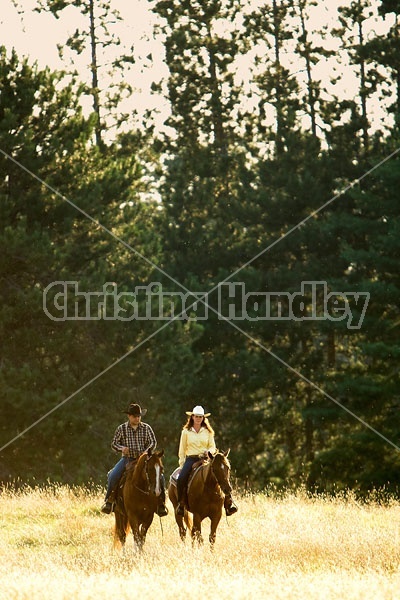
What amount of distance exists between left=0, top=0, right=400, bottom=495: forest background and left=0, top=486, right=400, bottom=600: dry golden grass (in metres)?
10.4

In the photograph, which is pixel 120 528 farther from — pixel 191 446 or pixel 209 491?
pixel 191 446

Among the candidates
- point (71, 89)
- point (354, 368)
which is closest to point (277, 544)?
point (354, 368)

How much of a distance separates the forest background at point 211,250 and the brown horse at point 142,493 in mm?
16000

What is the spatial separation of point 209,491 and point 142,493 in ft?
3.15


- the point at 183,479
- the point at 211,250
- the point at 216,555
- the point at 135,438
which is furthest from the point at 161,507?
the point at 211,250

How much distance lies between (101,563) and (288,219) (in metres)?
28.6

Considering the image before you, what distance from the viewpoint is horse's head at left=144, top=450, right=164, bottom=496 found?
14.4m

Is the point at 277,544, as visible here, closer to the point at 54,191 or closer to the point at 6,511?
the point at 6,511

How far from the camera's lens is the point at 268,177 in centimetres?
4081

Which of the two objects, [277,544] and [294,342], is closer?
[277,544]

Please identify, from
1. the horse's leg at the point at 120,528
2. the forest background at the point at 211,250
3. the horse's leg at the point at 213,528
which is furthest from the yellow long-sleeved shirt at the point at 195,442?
the forest background at the point at 211,250

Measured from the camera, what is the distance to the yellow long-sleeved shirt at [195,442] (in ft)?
49.5

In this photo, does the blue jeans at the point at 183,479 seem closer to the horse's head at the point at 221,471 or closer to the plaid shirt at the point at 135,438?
the plaid shirt at the point at 135,438

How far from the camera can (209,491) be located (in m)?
14.9
